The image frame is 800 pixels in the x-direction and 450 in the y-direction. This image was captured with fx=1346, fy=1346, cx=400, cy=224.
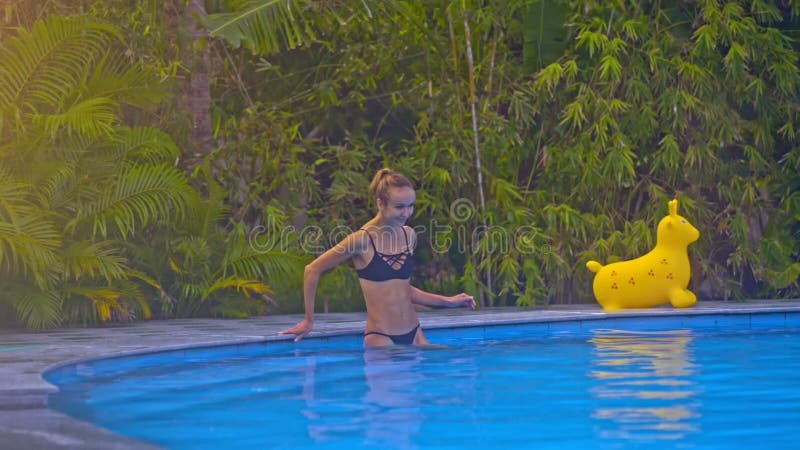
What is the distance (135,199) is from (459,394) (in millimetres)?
3878

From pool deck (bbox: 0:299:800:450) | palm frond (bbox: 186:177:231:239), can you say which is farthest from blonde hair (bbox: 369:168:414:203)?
palm frond (bbox: 186:177:231:239)

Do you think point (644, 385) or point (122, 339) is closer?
point (644, 385)

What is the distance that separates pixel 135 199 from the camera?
9633 millimetres

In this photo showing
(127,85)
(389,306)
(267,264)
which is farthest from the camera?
(267,264)

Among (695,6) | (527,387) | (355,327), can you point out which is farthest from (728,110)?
(527,387)

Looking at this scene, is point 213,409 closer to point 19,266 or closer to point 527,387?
point 527,387

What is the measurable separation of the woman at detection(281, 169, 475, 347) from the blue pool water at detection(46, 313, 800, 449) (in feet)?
0.51

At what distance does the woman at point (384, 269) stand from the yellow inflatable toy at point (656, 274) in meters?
3.32

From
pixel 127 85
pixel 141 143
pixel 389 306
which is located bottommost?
pixel 389 306

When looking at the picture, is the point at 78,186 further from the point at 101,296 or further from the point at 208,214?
the point at 208,214

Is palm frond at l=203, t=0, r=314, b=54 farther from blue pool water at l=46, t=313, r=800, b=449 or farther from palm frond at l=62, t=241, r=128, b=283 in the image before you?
blue pool water at l=46, t=313, r=800, b=449

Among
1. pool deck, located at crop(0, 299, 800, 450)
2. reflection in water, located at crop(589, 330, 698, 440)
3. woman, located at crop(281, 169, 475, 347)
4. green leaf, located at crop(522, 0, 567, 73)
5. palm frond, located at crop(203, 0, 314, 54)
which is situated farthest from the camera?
green leaf, located at crop(522, 0, 567, 73)

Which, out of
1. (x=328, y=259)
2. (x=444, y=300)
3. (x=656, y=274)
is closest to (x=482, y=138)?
(x=656, y=274)

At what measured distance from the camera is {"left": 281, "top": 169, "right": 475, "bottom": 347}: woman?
24.8ft
